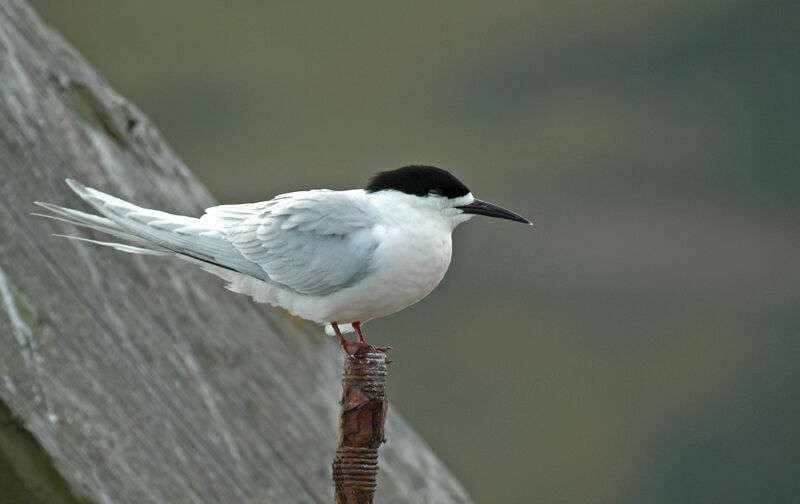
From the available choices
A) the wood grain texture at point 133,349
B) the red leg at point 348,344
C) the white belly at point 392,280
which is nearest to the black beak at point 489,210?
the white belly at point 392,280

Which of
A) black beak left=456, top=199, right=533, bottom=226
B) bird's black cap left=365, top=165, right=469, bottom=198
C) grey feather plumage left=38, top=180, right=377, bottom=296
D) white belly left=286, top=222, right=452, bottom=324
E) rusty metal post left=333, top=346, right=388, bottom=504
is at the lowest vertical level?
rusty metal post left=333, top=346, right=388, bottom=504

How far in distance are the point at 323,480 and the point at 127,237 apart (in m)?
1.20

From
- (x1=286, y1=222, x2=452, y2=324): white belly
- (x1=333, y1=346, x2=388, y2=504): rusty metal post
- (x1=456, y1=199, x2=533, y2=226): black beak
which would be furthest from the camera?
(x1=456, y1=199, x2=533, y2=226): black beak

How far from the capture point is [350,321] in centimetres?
320

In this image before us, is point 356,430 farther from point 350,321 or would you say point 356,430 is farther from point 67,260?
point 67,260

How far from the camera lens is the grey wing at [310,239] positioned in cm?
311

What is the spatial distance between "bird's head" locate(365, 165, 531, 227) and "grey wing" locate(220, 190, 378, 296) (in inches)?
5.4

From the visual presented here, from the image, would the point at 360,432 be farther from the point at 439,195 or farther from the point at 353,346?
the point at 439,195

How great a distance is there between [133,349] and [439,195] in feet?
3.39

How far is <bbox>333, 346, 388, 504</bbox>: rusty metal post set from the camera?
9.59 ft

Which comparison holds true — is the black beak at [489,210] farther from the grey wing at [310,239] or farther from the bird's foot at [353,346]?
the bird's foot at [353,346]

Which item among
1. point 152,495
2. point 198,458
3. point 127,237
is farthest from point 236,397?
point 127,237

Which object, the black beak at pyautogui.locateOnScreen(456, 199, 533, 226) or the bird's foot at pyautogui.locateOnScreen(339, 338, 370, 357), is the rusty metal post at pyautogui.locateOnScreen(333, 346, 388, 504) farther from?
the black beak at pyautogui.locateOnScreen(456, 199, 533, 226)

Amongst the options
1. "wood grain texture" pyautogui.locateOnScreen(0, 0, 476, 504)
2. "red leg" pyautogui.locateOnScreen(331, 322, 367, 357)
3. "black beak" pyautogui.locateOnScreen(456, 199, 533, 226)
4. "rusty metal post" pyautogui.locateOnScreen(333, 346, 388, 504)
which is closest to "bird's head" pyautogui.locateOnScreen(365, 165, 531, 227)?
"black beak" pyautogui.locateOnScreen(456, 199, 533, 226)
